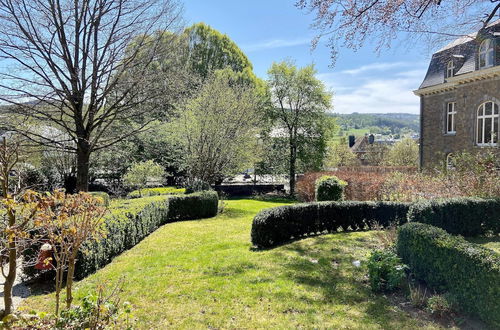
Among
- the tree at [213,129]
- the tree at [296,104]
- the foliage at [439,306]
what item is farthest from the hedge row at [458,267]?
the tree at [296,104]

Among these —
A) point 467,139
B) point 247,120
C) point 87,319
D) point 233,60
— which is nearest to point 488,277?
point 87,319

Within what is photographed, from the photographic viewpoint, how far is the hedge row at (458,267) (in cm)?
359

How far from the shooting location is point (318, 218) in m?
8.73

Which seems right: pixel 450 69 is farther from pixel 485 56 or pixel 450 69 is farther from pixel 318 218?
pixel 318 218

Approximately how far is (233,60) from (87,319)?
94.1 ft

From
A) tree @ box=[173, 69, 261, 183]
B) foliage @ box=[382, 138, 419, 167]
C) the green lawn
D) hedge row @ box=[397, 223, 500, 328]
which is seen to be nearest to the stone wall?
tree @ box=[173, 69, 261, 183]

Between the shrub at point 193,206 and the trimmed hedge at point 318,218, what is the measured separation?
5.44 meters

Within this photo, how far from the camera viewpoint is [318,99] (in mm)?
25422

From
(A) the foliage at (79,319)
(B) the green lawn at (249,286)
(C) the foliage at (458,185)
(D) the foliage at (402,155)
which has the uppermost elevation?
(D) the foliage at (402,155)

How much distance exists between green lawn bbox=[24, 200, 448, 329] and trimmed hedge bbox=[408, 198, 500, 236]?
53.5 inches

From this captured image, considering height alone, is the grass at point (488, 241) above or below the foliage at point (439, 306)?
below

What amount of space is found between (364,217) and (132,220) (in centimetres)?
671

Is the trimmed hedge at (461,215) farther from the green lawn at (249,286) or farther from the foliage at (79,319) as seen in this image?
the foliage at (79,319)

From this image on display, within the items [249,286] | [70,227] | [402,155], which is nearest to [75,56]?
[70,227]
